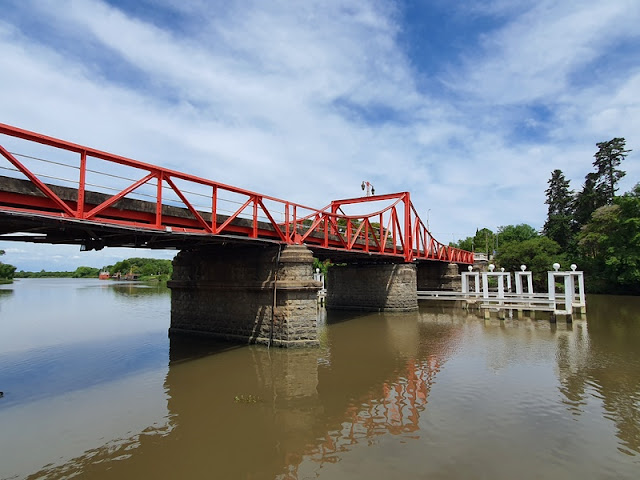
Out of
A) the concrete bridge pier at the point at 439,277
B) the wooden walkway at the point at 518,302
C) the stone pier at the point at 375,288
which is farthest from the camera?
the concrete bridge pier at the point at 439,277

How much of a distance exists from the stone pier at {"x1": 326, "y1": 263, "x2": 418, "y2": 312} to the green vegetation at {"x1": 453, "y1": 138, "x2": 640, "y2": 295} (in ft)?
93.1

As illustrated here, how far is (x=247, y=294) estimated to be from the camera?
17.0 meters

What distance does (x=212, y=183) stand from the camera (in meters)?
13.8

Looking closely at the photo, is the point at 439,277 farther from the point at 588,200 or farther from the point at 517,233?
the point at 517,233

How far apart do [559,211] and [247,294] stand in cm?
7519

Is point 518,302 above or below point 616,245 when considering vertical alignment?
below

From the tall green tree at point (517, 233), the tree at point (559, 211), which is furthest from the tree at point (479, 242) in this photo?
the tree at point (559, 211)

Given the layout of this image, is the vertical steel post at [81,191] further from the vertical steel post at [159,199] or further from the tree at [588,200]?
the tree at [588,200]

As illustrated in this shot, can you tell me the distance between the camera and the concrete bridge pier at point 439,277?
43.7m

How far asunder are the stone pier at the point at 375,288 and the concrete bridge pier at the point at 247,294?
1567 cm

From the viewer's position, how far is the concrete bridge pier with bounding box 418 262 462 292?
43666mm

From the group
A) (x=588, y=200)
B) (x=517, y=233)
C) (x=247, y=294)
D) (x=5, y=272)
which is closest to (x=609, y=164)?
(x=588, y=200)

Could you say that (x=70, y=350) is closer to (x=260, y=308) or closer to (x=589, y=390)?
(x=260, y=308)

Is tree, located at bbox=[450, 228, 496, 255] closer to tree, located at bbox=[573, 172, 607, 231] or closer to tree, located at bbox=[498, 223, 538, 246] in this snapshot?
tree, located at bbox=[498, 223, 538, 246]
